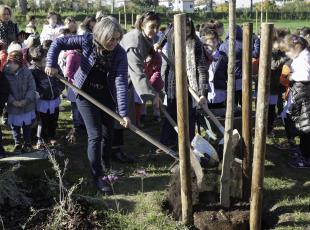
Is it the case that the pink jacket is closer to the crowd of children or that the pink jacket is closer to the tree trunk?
the crowd of children

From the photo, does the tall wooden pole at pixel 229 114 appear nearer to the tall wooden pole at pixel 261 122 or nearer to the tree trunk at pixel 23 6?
→ the tall wooden pole at pixel 261 122

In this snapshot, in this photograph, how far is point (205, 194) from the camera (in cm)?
422

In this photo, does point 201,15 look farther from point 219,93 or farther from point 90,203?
point 90,203

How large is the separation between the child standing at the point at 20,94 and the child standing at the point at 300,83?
3103 mm

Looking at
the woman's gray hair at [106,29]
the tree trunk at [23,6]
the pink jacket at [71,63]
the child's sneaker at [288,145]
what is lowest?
the child's sneaker at [288,145]

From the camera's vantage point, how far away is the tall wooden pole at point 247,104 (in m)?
3.73

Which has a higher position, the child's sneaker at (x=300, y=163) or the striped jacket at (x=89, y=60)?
the striped jacket at (x=89, y=60)

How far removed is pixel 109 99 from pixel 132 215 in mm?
1192

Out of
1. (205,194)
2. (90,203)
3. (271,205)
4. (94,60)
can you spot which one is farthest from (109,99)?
(271,205)

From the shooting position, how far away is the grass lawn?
Result: 3906 millimetres

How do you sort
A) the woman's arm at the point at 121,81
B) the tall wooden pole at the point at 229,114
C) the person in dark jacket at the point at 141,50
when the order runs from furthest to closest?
the person in dark jacket at the point at 141,50 < the woman's arm at the point at 121,81 < the tall wooden pole at the point at 229,114

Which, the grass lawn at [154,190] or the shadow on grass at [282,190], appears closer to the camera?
the grass lawn at [154,190]

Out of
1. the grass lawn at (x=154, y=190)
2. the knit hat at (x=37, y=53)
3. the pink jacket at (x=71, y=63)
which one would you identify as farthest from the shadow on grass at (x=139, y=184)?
the knit hat at (x=37, y=53)

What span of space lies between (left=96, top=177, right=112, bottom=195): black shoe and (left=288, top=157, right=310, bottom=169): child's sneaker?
7.38ft
